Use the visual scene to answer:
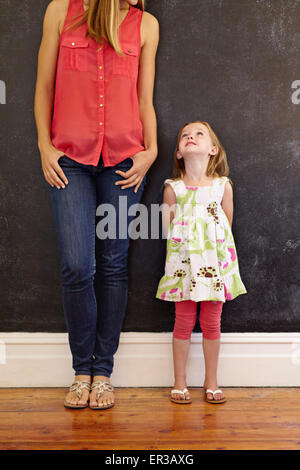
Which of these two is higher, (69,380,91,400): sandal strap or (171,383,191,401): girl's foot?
(69,380,91,400): sandal strap

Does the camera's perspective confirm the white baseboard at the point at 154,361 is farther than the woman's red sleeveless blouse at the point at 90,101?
Yes

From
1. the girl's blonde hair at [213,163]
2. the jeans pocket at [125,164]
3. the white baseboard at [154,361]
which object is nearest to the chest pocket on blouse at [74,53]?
the jeans pocket at [125,164]

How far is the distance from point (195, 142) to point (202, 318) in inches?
26.9

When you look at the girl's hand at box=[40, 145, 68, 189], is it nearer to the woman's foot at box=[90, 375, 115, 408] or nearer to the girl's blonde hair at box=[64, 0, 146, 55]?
the girl's blonde hair at box=[64, 0, 146, 55]

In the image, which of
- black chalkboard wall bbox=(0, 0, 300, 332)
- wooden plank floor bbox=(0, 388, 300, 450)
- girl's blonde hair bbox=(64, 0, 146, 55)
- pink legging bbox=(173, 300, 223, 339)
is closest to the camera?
wooden plank floor bbox=(0, 388, 300, 450)

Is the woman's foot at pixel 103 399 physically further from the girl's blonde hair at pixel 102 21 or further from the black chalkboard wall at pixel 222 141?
the girl's blonde hair at pixel 102 21

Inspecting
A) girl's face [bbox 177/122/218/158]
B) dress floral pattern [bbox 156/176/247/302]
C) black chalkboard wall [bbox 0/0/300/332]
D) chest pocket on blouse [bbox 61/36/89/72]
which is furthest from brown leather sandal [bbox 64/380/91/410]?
chest pocket on blouse [bbox 61/36/89/72]

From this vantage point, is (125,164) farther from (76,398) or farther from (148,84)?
(76,398)

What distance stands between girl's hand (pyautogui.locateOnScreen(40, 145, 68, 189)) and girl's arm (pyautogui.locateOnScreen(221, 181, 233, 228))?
2.03 ft

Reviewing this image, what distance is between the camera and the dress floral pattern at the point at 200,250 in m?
1.52

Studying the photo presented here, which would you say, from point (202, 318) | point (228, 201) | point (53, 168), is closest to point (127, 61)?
point (53, 168)

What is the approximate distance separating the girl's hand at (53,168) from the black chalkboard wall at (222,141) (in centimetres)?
23

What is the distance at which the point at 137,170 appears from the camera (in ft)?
5.00

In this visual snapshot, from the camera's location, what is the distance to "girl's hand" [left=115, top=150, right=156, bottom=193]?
1511 millimetres
